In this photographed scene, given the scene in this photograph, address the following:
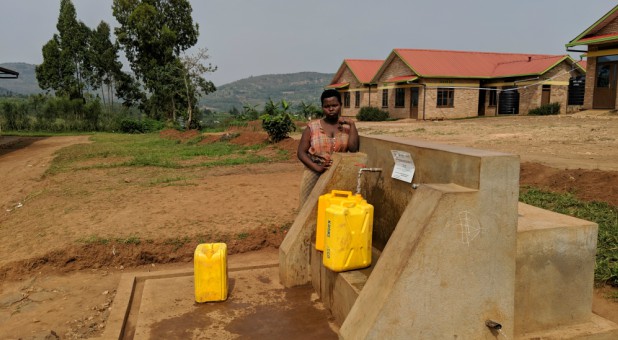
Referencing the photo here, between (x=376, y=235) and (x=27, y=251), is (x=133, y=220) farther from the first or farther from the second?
(x=376, y=235)

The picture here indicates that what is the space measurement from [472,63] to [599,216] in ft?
93.9

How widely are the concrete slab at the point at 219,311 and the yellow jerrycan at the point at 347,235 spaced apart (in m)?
0.53

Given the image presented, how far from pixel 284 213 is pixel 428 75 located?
24375 mm

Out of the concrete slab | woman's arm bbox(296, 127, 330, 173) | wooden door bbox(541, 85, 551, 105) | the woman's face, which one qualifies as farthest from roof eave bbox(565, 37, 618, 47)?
the concrete slab

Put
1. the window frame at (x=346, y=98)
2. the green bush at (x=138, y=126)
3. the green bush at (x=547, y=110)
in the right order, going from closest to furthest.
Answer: the green bush at (x=547, y=110), the green bush at (x=138, y=126), the window frame at (x=346, y=98)

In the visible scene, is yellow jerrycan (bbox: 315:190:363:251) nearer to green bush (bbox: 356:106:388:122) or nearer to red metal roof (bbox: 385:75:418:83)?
red metal roof (bbox: 385:75:418:83)

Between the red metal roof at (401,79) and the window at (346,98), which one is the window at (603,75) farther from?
the window at (346,98)

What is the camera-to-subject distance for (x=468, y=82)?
100 feet

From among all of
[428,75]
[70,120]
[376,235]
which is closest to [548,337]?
[376,235]

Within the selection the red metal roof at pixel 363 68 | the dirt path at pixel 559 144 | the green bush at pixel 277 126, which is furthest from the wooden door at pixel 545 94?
the green bush at pixel 277 126

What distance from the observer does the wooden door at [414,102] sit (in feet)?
101

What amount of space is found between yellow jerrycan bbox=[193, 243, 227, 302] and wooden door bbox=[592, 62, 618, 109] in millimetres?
23706

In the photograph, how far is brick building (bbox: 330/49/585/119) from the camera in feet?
91.4

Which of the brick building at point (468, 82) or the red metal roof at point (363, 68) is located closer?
the brick building at point (468, 82)
